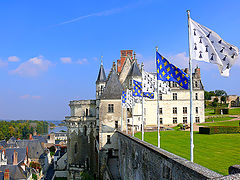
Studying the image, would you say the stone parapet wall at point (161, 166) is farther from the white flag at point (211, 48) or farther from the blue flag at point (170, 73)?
the white flag at point (211, 48)

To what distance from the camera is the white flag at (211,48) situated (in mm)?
9094

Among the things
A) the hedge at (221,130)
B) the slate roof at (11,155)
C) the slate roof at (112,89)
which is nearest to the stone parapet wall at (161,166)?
the hedge at (221,130)

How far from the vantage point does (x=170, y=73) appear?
12.3 meters

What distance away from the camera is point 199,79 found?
156 ft

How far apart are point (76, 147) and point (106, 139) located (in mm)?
9003

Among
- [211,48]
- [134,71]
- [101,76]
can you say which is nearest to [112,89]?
[101,76]

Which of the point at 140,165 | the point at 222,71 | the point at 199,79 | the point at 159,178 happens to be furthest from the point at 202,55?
the point at 199,79

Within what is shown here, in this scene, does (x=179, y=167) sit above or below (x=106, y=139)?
above

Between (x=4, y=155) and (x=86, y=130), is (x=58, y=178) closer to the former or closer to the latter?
(x=4, y=155)

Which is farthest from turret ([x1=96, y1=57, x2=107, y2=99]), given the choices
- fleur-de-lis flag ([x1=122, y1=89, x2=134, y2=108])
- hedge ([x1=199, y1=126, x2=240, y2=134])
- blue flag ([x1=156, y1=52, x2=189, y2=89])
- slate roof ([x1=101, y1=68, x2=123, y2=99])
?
blue flag ([x1=156, y1=52, x2=189, y2=89])

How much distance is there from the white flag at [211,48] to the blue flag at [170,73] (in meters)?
1.68

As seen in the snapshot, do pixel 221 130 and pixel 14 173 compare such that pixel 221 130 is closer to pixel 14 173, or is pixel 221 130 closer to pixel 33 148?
pixel 14 173

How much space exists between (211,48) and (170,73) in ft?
10.4

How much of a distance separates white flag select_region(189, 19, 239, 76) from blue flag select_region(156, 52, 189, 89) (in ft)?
5.50
